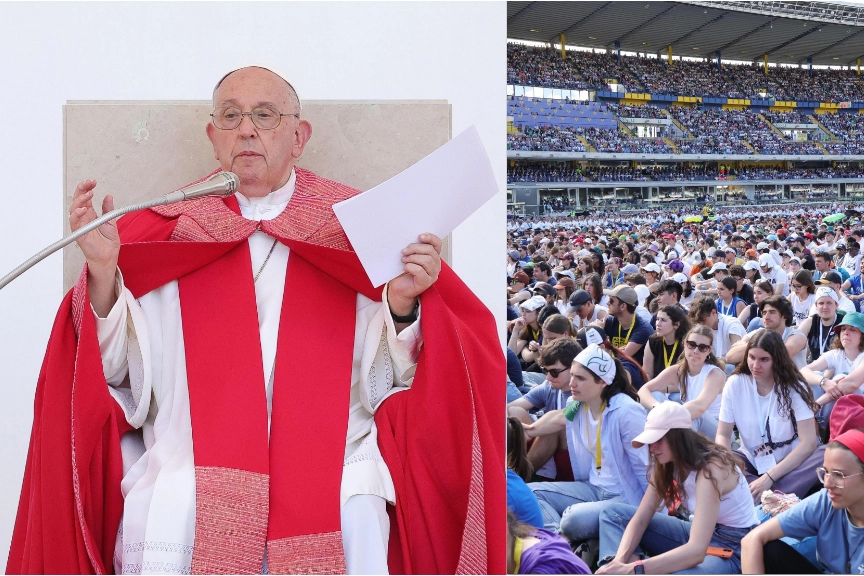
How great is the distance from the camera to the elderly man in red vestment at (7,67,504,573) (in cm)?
211

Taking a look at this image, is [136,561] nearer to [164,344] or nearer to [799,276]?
[164,344]

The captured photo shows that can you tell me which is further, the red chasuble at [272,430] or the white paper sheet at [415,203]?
the red chasuble at [272,430]

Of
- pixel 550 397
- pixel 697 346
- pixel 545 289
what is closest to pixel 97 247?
pixel 550 397

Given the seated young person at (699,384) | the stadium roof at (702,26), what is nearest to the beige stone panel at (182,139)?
the seated young person at (699,384)

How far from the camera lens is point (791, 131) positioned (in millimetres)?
42094

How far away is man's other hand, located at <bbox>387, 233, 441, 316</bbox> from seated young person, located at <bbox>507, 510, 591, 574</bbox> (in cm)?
92

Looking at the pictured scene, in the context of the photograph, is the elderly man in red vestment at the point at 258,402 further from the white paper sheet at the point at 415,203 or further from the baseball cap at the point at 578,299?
the baseball cap at the point at 578,299

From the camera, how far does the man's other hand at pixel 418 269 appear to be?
206cm

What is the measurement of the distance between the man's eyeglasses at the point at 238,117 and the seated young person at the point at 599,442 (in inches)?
84.7

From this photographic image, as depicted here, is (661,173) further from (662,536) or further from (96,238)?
(96,238)

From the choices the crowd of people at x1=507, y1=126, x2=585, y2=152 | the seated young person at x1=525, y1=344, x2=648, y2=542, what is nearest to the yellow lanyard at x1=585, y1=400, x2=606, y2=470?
the seated young person at x1=525, y1=344, x2=648, y2=542

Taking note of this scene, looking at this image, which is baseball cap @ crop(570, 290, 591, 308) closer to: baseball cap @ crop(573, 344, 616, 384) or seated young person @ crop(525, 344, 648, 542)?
seated young person @ crop(525, 344, 648, 542)

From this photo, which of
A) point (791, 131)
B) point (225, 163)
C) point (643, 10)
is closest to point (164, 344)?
point (225, 163)

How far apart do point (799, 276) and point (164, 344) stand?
6.63 metres
